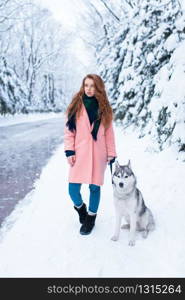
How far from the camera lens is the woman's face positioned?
447cm

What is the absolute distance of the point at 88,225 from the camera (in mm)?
4730

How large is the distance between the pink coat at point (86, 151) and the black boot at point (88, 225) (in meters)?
0.54

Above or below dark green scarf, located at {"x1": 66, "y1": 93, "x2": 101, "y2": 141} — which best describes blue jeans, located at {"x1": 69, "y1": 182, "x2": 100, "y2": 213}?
below

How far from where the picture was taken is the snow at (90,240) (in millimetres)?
3732

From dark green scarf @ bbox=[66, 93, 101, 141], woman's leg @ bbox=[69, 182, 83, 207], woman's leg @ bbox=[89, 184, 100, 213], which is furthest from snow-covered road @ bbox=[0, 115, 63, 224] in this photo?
dark green scarf @ bbox=[66, 93, 101, 141]

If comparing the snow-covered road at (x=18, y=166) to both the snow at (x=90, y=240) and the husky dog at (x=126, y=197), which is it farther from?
the husky dog at (x=126, y=197)

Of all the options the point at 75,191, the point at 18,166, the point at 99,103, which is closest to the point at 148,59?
the point at 18,166

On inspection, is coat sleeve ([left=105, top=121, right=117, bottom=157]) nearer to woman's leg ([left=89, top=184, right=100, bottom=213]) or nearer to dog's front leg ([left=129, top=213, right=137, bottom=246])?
woman's leg ([left=89, top=184, right=100, bottom=213])

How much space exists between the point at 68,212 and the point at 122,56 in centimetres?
1309

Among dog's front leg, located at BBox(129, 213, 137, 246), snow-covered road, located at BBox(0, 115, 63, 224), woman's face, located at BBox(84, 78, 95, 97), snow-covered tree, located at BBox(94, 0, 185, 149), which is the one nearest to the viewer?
dog's front leg, located at BBox(129, 213, 137, 246)

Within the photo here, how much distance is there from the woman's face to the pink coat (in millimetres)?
192

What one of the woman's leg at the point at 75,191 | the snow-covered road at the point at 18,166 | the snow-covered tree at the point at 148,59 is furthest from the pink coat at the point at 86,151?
the snow-covered tree at the point at 148,59

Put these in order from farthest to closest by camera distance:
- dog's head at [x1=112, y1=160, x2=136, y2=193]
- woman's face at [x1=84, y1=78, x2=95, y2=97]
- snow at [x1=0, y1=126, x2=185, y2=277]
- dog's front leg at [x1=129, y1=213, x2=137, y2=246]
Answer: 1. woman's face at [x1=84, y1=78, x2=95, y2=97]
2. dog's front leg at [x1=129, y1=213, x2=137, y2=246]
3. dog's head at [x1=112, y1=160, x2=136, y2=193]
4. snow at [x1=0, y1=126, x2=185, y2=277]

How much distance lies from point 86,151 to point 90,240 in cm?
112
